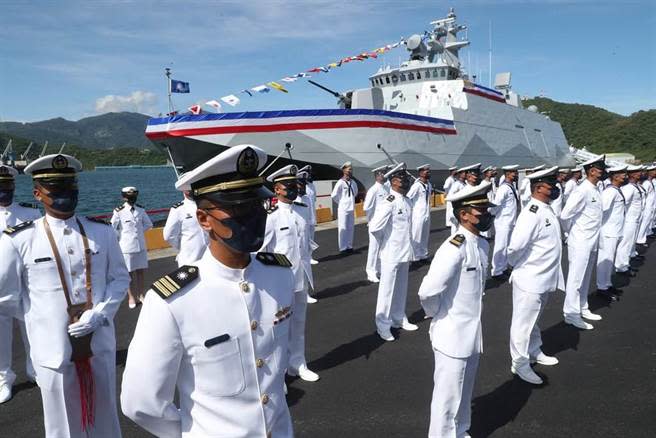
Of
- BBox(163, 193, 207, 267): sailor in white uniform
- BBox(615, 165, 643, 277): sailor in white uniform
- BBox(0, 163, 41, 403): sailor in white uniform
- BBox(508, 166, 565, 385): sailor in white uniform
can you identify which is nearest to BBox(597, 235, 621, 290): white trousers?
BBox(615, 165, 643, 277): sailor in white uniform

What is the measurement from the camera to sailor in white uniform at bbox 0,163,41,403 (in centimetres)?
421

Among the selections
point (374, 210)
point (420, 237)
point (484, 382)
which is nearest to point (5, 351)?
point (484, 382)

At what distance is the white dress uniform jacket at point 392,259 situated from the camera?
18.4 ft

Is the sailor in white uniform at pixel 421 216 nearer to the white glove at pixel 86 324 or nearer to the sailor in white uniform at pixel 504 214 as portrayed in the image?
the sailor in white uniform at pixel 504 214

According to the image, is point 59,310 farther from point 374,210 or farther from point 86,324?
point 374,210

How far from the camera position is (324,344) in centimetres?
543

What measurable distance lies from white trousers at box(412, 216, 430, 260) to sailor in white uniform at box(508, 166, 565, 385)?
17.7 ft

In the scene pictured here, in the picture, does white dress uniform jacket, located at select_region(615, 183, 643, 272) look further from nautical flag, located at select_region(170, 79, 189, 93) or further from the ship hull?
nautical flag, located at select_region(170, 79, 189, 93)

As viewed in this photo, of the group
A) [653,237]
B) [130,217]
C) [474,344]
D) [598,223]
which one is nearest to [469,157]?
[653,237]

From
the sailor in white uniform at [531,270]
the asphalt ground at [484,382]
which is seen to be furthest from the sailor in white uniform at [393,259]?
the sailor in white uniform at [531,270]

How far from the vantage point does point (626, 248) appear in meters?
8.72

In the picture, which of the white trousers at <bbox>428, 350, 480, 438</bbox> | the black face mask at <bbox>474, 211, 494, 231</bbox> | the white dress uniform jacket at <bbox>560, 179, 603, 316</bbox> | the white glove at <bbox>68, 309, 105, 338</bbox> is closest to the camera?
the white glove at <bbox>68, 309, 105, 338</bbox>

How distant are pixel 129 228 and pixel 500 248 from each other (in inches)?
273

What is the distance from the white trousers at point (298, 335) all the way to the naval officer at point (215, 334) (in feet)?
9.31
